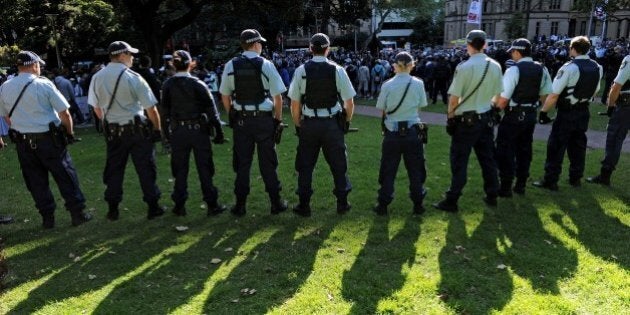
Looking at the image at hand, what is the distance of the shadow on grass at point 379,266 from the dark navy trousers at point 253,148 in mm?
1405

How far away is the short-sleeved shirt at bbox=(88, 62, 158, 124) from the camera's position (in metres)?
5.50

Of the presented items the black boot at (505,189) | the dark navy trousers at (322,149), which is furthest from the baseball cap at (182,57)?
the black boot at (505,189)

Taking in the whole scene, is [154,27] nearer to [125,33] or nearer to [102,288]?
[102,288]

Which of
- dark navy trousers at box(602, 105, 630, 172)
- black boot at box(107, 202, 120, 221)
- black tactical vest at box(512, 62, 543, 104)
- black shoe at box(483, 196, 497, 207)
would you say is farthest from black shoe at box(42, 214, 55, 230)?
dark navy trousers at box(602, 105, 630, 172)

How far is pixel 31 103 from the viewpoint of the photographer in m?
5.44

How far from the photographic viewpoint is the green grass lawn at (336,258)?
13.2 ft

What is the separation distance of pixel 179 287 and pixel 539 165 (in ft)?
21.7

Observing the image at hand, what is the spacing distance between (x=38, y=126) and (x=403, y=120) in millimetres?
4154

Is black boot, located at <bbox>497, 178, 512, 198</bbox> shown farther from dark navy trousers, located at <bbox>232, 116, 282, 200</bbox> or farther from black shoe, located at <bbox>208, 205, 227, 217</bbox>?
black shoe, located at <bbox>208, 205, 227, 217</bbox>

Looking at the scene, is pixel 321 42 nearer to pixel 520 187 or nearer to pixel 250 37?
pixel 250 37

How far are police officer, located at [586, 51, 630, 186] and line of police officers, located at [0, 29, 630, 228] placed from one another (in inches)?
49.2

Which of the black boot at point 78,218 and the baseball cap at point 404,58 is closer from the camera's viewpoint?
the baseball cap at point 404,58

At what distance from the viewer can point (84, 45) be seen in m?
31.6

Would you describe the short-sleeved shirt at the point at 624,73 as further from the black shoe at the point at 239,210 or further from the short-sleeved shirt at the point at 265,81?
the black shoe at the point at 239,210
